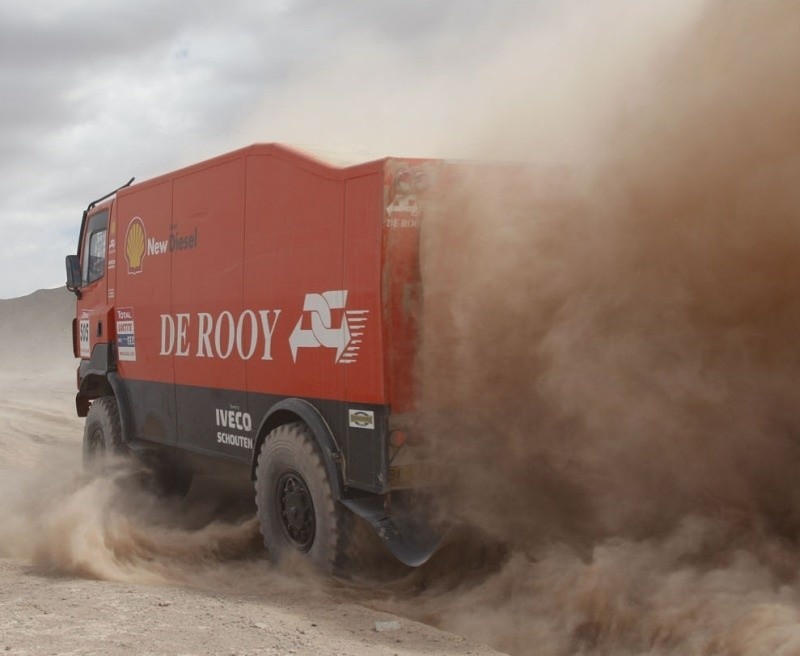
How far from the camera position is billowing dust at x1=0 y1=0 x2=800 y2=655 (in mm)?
4586

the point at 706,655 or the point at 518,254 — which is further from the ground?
the point at 518,254

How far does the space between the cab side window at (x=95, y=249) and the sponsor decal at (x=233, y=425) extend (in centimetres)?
285

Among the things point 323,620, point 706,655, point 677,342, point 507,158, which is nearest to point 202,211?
point 507,158

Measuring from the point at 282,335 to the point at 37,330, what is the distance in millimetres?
48200

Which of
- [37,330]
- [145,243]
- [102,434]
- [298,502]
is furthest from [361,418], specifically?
[37,330]

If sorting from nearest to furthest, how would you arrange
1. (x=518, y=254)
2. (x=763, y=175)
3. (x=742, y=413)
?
(x=763, y=175), (x=742, y=413), (x=518, y=254)

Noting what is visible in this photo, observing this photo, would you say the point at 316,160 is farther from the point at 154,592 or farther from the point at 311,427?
the point at 154,592

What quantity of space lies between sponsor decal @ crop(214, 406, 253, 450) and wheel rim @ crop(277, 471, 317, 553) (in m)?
0.54

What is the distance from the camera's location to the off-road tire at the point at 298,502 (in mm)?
5965

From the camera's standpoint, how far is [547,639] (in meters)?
4.66

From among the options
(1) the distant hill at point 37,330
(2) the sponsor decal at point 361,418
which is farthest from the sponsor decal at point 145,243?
(1) the distant hill at point 37,330

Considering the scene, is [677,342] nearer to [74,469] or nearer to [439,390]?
[439,390]

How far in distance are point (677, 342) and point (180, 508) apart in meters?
5.51

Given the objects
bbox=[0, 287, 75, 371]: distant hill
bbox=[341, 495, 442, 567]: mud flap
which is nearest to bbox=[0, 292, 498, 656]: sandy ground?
bbox=[341, 495, 442, 567]: mud flap
